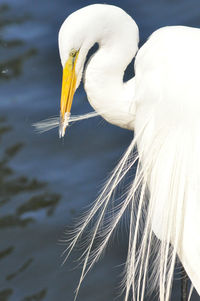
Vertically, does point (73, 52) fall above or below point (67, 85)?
above

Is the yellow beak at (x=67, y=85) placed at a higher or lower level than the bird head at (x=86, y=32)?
lower

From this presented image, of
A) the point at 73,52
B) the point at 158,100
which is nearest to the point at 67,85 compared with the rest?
the point at 73,52

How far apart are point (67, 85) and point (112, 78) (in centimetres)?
13

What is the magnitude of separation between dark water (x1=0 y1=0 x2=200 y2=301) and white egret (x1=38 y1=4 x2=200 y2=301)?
506 millimetres

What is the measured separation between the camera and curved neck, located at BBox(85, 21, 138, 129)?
1.82m

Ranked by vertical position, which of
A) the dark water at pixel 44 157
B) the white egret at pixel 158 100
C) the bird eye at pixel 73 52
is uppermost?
the bird eye at pixel 73 52

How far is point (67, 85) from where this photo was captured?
1849mm

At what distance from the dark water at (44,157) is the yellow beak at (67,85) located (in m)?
0.70

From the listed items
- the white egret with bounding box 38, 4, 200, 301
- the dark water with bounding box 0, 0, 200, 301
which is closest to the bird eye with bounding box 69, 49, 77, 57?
the white egret with bounding box 38, 4, 200, 301

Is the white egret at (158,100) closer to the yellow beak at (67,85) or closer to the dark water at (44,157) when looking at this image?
the yellow beak at (67,85)

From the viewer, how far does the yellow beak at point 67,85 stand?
1792 millimetres

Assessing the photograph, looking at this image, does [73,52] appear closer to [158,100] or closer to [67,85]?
[67,85]

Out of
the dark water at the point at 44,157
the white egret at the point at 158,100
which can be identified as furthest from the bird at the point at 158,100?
the dark water at the point at 44,157

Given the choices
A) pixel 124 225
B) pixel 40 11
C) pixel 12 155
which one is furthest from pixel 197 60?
pixel 40 11
